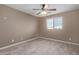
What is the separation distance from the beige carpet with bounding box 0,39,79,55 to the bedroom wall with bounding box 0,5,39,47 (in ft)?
0.62

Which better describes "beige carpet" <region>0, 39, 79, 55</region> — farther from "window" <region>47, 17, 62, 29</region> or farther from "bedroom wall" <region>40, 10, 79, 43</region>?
"window" <region>47, 17, 62, 29</region>

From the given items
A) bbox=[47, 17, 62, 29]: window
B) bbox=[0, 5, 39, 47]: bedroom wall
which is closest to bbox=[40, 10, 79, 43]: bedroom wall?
bbox=[47, 17, 62, 29]: window

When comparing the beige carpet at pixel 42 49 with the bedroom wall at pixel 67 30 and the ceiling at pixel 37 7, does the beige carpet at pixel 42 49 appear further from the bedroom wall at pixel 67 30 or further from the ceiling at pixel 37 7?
the ceiling at pixel 37 7

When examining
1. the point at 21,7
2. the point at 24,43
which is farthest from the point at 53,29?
the point at 21,7

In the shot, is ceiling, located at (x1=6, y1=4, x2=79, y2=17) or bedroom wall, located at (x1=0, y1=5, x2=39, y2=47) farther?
bedroom wall, located at (x1=0, y1=5, x2=39, y2=47)

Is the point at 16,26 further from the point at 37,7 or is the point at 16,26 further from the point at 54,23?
the point at 54,23

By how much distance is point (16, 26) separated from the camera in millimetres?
2049

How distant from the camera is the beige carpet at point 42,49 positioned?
192 cm

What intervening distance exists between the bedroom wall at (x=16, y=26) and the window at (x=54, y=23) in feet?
1.15

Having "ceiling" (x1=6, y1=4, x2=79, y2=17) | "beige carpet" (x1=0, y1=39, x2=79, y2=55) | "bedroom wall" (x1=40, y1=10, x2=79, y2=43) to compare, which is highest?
"ceiling" (x1=6, y1=4, x2=79, y2=17)

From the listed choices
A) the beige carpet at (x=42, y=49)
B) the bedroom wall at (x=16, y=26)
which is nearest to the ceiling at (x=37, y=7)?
the bedroom wall at (x=16, y=26)

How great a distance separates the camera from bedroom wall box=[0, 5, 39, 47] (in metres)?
2.02

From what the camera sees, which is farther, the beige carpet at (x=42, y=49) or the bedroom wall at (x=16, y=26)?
the bedroom wall at (x=16, y=26)
